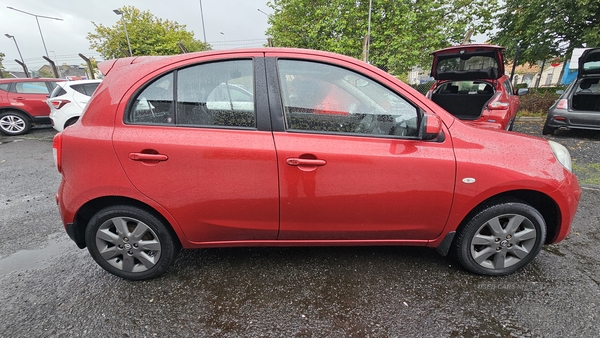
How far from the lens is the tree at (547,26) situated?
11.4 meters

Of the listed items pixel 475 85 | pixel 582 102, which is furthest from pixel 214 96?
pixel 582 102

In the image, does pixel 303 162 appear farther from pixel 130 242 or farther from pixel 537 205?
pixel 537 205

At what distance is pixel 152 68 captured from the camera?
1.94 meters

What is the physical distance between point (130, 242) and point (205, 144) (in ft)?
3.18

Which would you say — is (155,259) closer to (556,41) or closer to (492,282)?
(492,282)

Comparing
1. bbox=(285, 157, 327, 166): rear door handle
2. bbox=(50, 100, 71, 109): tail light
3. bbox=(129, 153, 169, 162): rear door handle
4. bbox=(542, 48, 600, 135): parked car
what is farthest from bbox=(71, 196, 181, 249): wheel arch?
bbox=(542, 48, 600, 135): parked car

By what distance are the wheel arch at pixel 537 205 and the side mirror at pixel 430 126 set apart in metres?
0.68

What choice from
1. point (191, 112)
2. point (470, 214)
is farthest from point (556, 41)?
point (191, 112)

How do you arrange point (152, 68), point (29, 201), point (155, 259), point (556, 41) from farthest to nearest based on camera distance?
1. point (556, 41)
2. point (29, 201)
3. point (155, 259)
4. point (152, 68)

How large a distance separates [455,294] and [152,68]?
267 centimetres

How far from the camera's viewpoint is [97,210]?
2055mm

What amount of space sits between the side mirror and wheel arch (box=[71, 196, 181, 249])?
1863 mm

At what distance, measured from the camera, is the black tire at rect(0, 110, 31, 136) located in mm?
8070

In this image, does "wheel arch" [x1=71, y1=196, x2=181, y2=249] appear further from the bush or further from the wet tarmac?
the bush
